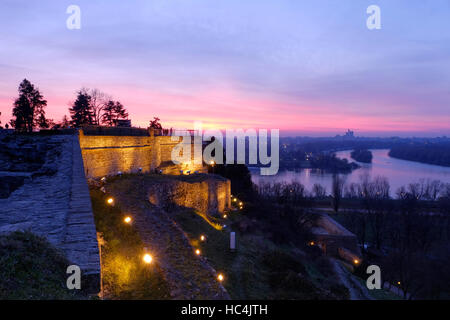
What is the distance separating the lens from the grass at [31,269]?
2.33 m

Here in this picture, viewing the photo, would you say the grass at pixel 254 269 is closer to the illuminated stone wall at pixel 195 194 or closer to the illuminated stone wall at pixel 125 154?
the illuminated stone wall at pixel 195 194

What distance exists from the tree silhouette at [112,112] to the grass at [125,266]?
2308 cm

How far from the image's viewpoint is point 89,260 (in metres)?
2.92

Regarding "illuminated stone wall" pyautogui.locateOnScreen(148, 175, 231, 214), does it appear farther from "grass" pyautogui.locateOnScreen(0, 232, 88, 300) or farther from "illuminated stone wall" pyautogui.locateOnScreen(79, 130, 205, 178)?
"grass" pyautogui.locateOnScreen(0, 232, 88, 300)

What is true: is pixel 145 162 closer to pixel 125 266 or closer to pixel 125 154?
pixel 125 154

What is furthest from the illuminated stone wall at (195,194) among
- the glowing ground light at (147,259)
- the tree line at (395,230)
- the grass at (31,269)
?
the grass at (31,269)

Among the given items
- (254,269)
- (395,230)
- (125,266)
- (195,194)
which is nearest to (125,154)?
(195,194)

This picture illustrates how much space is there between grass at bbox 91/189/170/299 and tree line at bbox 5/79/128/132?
16.3 meters

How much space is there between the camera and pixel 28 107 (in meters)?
22.2

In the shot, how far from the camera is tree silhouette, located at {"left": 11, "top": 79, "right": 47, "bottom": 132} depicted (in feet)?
72.3

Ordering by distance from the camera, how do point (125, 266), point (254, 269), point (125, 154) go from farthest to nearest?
point (125, 154)
point (254, 269)
point (125, 266)

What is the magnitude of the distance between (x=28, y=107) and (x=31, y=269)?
25791 millimetres
